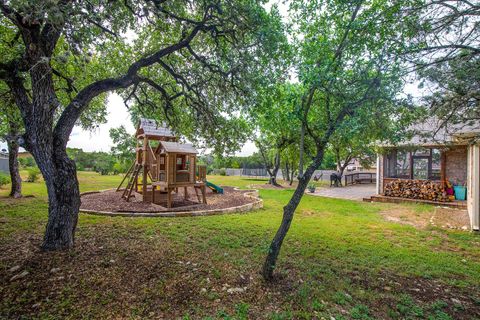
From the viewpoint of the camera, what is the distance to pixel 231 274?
11.5 ft

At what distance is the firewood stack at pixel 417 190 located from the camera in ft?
36.1

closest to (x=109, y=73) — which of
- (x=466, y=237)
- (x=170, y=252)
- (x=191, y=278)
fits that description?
(x=170, y=252)

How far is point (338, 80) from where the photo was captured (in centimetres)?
344

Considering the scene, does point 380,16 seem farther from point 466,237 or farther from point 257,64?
point 466,237

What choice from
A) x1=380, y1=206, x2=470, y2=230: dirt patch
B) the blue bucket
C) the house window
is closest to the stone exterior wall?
the house window

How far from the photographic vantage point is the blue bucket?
10.9 metres

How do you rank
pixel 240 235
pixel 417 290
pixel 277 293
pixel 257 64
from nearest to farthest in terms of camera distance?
pixel 277 293 → pixel 417 290 → pixel 257 64 → pixel 240 235

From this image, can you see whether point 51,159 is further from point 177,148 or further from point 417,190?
point 417,190

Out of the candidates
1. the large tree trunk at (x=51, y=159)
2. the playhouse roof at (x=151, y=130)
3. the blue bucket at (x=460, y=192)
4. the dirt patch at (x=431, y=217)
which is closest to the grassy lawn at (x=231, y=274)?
the large tree trunk at (x=51, y=159)

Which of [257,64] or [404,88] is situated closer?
[404,88]

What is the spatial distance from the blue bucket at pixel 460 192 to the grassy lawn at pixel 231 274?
21.8 feet

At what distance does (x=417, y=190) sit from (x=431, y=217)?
4.20 m

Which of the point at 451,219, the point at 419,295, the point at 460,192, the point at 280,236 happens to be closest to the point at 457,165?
the point at 460,192

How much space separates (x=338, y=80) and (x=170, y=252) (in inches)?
161
